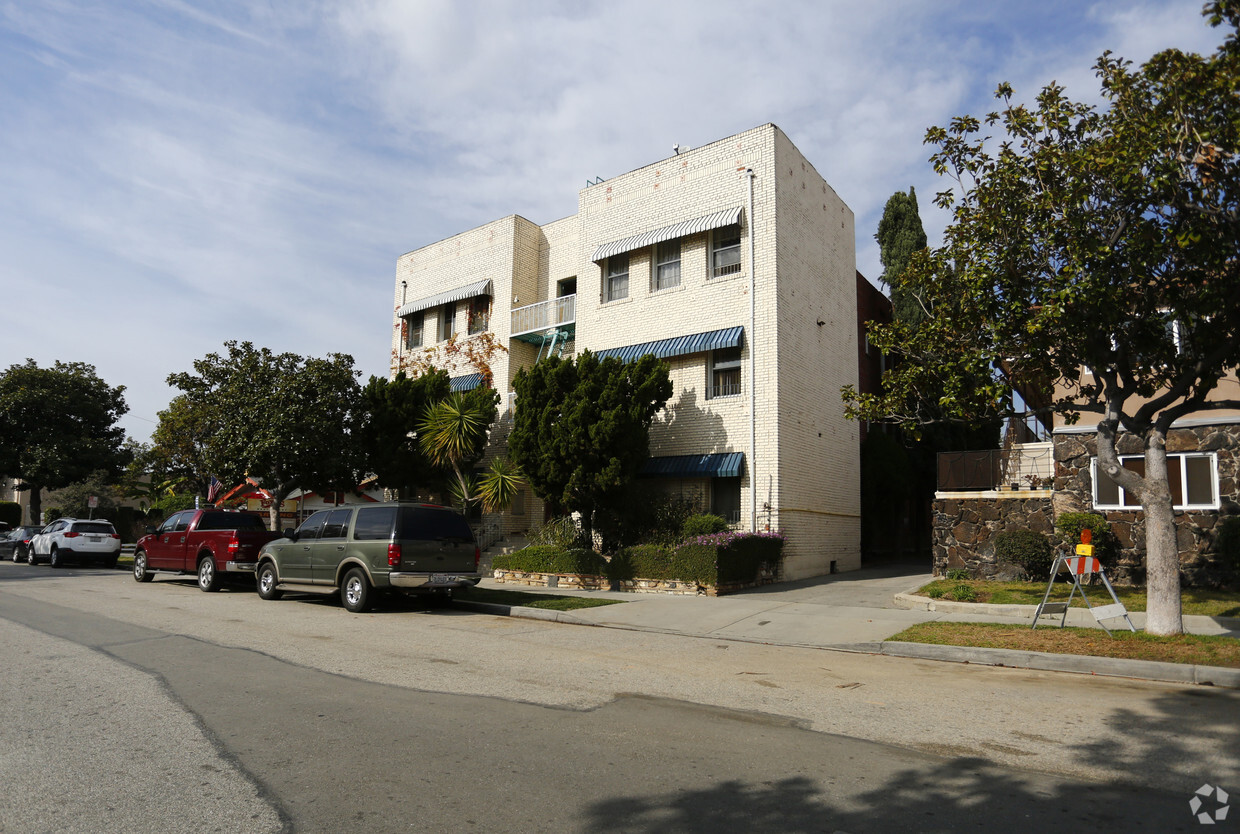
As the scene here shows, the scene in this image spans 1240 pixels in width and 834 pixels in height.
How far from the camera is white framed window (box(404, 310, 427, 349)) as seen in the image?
2933cm

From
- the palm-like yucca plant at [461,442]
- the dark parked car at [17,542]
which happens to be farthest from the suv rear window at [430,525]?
the dark parked car at [17,542]

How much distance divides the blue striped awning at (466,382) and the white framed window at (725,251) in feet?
27.6

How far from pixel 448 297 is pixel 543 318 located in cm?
407

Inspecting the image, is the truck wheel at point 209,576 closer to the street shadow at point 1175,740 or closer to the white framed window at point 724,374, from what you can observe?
the white framed window at point 724,374

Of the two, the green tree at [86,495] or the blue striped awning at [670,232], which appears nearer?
the blue striped awning at [670,232]

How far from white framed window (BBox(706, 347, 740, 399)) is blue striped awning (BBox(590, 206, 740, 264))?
321 centimetres

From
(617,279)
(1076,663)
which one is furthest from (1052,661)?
(617,279)

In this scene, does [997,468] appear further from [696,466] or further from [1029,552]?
[696,466]

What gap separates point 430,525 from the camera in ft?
46.4

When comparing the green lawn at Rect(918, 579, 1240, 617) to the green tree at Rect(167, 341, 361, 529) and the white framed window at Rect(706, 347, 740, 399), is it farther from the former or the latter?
the green tree at Rect(167, 341, 361, 529)

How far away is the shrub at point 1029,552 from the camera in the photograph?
16.6m

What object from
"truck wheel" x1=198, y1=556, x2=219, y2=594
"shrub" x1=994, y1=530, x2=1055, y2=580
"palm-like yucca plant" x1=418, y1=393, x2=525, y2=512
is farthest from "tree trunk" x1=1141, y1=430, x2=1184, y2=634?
"truck wheel" x1=198, y1=556, x2=219, y2=594

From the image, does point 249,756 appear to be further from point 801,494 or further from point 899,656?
point 801,494

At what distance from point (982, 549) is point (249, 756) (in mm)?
16253
